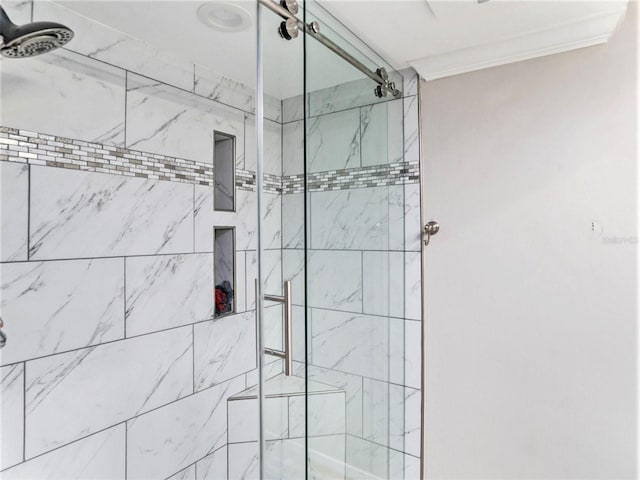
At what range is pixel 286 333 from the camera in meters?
1.01

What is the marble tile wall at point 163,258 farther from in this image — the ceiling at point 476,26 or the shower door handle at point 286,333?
the ceiling at point 476,26

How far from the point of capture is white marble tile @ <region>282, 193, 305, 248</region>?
1023 millimetres

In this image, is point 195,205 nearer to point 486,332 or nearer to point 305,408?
point 305,408

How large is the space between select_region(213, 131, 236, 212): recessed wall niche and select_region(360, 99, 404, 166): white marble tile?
0.75 meters

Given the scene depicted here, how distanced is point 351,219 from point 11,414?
3.79 feet

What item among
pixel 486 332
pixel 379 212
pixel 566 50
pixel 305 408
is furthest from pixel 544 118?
pixel 305 408

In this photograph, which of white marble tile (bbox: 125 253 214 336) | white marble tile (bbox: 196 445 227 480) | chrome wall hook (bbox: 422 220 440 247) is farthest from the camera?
white marble tile (bbox: 196 445 227 480)

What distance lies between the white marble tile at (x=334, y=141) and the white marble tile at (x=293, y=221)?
90 mm

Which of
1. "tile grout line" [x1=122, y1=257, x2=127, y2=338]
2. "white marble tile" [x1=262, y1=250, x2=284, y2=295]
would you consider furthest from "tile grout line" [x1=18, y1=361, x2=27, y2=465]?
"white marble tile" [x1=262, y1=250, x2=284, y2=295]

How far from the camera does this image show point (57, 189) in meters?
1.27

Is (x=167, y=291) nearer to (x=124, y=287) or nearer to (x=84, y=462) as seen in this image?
(x=124, y=287)

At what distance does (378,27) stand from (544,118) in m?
0.66

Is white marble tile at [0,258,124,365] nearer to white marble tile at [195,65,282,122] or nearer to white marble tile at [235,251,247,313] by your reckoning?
white marble tile at [235,251,247,313]

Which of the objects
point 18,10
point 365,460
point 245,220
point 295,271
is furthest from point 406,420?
point 18,10
